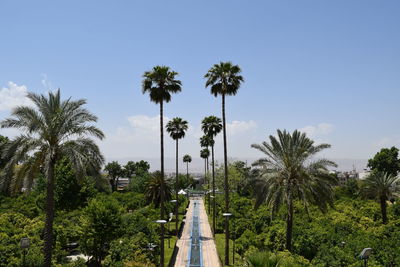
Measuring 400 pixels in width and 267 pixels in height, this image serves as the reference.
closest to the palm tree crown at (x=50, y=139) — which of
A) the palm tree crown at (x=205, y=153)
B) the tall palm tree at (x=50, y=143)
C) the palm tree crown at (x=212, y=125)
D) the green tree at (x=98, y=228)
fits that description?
the tall palm tree at (x=50, y=143)

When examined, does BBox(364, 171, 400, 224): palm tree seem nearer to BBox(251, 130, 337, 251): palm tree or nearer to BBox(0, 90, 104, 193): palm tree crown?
BBox(251, 130, 337, 251): palm tree

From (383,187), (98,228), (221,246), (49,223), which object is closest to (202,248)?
(221,246)

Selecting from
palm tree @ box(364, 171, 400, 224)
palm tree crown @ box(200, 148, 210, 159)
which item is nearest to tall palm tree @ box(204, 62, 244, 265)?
palm tree @ box(364, 171, 400, 224)

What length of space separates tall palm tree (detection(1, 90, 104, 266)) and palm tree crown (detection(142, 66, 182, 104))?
759 centimetres

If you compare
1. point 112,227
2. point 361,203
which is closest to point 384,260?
point 112,227

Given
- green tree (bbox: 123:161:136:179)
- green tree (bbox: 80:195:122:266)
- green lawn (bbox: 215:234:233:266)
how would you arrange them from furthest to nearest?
1. green tree (bbox: 123:161:136:179)
2. green lawn (bbox: 215:234:233:266)
3. green tree (bbox: 80:195:122:266)

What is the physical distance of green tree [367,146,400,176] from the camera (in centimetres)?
8350

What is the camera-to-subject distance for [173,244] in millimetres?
30406

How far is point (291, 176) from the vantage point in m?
20.4

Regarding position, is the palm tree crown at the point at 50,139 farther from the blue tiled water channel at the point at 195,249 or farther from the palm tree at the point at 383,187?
the palm tree at the point at 383,187

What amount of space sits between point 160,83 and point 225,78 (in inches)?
209

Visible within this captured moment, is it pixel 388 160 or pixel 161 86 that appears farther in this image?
pixel 388 160

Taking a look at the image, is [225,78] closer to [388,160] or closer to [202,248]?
[202,248]

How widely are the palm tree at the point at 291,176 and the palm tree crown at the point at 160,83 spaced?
26.9 feet
